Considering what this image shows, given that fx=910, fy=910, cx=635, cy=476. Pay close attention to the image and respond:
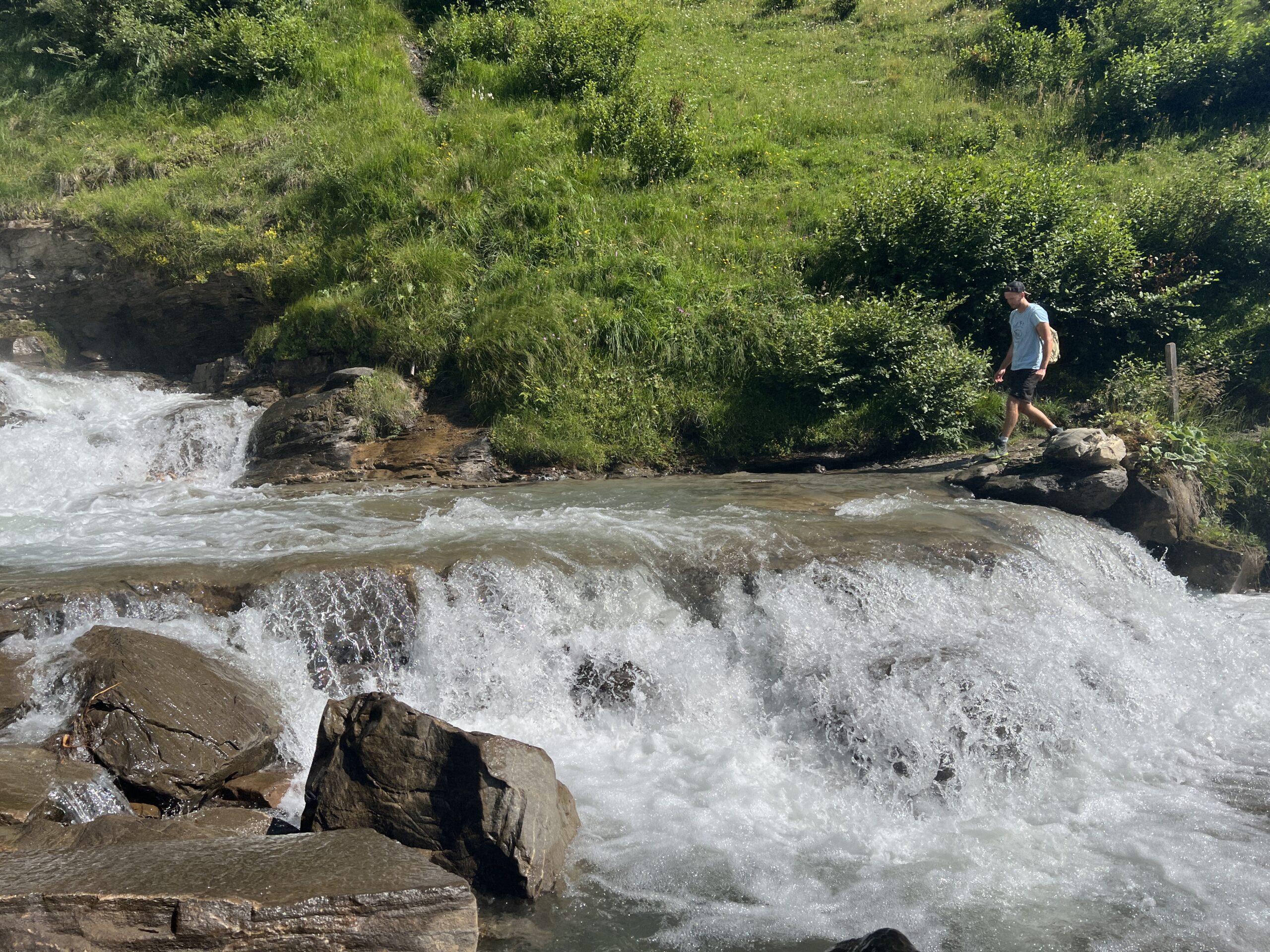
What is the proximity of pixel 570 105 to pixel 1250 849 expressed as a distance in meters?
16.1

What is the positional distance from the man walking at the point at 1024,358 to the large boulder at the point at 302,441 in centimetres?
772

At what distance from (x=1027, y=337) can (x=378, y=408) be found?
7.83 meters

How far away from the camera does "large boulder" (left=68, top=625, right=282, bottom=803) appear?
16.4ft

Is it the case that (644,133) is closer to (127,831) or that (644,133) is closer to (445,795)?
(445,795)

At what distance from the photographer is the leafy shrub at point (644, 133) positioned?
1554 centimetres

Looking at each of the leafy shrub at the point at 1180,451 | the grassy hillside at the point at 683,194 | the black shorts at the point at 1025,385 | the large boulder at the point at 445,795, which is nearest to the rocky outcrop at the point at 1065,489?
the leafy shrub at the point at 1180,451

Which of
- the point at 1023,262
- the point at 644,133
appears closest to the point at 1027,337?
the point at 1023,262

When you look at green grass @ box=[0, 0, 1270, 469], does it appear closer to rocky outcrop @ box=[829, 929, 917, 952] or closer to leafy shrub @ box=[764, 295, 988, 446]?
leafy shrub @ box=[764, 295, 988, 446]

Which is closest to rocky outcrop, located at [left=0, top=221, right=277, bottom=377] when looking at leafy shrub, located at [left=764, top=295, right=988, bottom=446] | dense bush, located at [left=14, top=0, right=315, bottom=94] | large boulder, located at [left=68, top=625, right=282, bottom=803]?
dense bush, located at [left=14, top=0, right=315, bottom=94]

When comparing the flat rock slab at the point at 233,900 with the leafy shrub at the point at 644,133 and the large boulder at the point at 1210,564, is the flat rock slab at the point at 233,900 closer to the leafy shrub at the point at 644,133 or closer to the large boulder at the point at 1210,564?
the large boulder at the point at 1210,564

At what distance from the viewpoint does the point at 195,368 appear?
1359cm

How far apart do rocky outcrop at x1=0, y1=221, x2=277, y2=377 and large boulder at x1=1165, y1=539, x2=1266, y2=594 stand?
42.0 ft

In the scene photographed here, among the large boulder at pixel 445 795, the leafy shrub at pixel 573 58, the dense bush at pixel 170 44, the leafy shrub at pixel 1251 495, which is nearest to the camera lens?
the large boulder at pixel 445 795

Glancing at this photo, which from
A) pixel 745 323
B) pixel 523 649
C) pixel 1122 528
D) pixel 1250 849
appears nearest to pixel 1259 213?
pixel 1122 528
